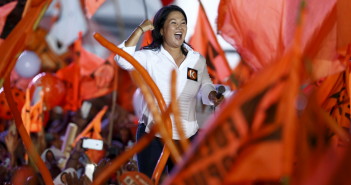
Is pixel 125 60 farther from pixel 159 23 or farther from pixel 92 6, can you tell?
pixel 92 6

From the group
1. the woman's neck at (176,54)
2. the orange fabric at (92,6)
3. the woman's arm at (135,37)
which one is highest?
the woman's arm at (135,37)

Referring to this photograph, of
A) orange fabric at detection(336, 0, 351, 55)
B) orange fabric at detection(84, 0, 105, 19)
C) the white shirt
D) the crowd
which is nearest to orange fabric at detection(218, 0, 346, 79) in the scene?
orange fabric at detection(336, 0, 351, 55)

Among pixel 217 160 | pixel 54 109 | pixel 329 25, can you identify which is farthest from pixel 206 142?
pixel 54 109

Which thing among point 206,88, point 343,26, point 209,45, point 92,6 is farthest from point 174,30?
point 92,6

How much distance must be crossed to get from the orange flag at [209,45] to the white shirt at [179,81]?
3.89m

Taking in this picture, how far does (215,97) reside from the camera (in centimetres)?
395

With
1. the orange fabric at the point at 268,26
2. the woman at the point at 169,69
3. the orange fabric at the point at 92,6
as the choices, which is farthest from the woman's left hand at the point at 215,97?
the orange fabric at the point at 92,6

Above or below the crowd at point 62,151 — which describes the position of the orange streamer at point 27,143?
above

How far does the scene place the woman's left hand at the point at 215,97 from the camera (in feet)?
12.9

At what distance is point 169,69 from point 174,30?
0.25m

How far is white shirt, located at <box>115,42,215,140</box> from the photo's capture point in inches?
161

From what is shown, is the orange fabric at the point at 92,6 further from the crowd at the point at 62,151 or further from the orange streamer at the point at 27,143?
the orange streamer at the point at 27,143

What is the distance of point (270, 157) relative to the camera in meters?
1.68

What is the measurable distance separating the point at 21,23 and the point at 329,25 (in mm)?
3438
